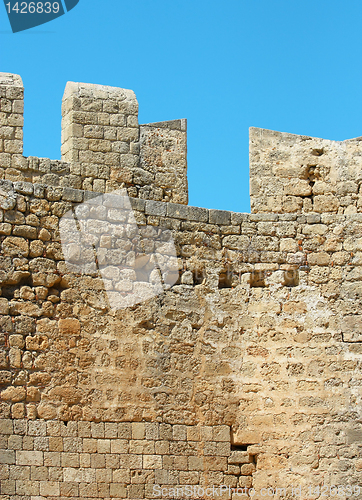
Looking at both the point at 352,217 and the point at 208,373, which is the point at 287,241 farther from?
the point at 208,373

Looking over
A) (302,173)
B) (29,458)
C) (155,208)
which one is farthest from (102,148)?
(29,458)

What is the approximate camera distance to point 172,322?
7.48 meters

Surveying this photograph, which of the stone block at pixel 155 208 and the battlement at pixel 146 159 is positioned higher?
the battlement at pixel 146 159

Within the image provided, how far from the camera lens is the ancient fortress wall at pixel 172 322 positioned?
6859mm

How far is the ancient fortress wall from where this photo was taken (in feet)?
22.5

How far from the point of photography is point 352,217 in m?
7.86

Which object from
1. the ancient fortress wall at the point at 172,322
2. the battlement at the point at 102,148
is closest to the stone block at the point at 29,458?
the ancient fortress wall at the point at 172,322

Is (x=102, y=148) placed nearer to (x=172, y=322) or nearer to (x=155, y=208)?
(x=155, y=208)

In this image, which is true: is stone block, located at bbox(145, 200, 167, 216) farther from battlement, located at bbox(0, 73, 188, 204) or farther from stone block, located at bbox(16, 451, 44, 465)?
stone block, located at bbox(16, 451, 44, 465)

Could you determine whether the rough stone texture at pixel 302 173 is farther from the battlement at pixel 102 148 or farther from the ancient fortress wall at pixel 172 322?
the battlement at pixel 102 148

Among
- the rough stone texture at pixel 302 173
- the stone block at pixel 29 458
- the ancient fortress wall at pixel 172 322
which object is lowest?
the stone block at pixel 29 458

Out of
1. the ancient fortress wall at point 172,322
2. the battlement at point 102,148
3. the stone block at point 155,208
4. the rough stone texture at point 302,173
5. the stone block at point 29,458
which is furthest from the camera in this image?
the rough stone texture at point 302,173

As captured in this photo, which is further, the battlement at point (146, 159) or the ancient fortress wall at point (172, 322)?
the battlement at point (146, 159)

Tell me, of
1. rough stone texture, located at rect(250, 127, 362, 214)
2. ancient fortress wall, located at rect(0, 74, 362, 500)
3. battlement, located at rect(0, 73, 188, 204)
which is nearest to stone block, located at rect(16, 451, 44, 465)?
ancient fortress wall, located at rect(0, 74, 362, 500)
